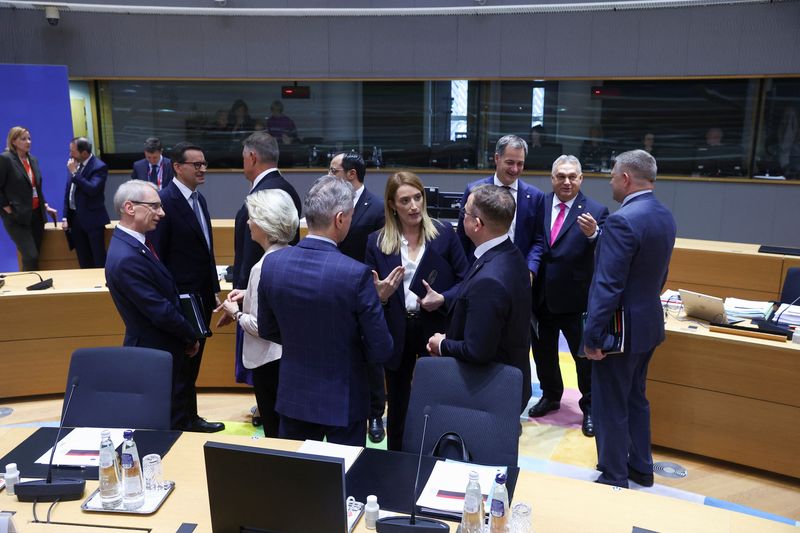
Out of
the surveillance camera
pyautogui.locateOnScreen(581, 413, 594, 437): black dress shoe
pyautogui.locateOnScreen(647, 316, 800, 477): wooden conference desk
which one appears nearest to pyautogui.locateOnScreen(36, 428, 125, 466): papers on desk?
pyautogui.locateOnScreen(581, 413, 594, 437): black dress shoe

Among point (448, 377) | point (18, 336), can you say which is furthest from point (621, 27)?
point (18, 336)

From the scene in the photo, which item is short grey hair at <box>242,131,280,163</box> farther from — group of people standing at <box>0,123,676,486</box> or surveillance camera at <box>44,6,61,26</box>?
surveillance camera at <box>44,6,61,26</box>

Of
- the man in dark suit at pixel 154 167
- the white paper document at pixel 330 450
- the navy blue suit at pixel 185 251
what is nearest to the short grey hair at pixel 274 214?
the navy blue suit at pixel 185 251

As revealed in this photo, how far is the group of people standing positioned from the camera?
2457mm

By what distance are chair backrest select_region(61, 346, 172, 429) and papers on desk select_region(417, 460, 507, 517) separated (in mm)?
1191

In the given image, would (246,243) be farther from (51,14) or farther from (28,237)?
(51,14)

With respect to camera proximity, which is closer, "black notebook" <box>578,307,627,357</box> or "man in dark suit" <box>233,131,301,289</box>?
"black notebook" <box>578,307,627,357</box>

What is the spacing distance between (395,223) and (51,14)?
7101 mm

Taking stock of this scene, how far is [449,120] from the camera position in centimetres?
880

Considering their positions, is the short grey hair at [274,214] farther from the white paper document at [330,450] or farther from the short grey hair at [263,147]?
the white paper document at [330,450]

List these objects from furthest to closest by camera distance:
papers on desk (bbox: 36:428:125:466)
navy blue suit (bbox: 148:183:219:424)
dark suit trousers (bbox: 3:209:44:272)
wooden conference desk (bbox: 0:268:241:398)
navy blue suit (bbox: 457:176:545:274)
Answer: dark suit trousers (bbox: 3:209:44:272) < wooden conference desk (bbox: 0:268:241:398) < navy blue suit (bbox: 457:176:545:274) < navy blue suit (bbox: 148:183:219:424) < papers on desk (bbox: 36:428:125:466)

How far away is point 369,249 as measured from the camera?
338cm

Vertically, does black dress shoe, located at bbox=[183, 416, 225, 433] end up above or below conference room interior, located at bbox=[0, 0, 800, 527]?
below

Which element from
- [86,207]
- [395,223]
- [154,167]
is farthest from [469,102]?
[395,223]
